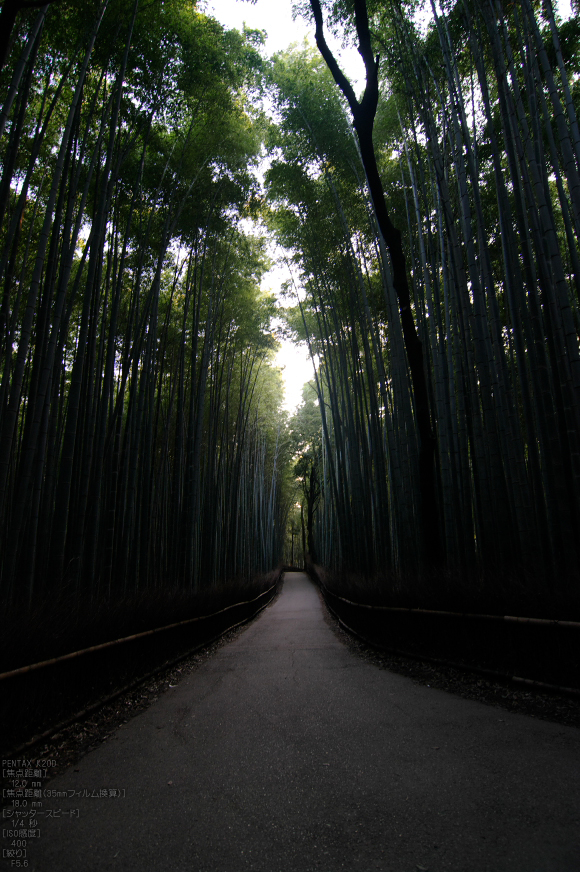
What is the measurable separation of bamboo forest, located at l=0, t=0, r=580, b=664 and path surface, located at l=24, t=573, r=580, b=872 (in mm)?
754

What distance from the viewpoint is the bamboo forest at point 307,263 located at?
2822mm

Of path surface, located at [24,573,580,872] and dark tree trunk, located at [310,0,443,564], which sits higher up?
dark tree trunk, located at [310,0,443,564]

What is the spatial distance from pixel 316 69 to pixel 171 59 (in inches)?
90.7

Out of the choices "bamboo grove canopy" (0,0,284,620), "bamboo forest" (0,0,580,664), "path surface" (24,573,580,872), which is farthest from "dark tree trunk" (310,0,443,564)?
"bamboo grove canopy" (0,0,284,620)

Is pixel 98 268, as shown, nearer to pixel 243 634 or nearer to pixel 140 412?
pixel 140 412

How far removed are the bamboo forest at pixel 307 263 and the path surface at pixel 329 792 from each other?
754 mm

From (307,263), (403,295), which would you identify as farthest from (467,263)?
(307,263)

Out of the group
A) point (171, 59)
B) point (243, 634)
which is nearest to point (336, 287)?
point (171, 59)

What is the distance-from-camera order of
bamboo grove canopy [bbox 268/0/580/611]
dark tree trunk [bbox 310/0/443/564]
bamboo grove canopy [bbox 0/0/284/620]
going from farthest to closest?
dark tree trunk [bbox 310/0/443/564], bamboo grove canopy [bbox 0/0/284/620], bamboo grove canopy [bbox 268/0/580/611]

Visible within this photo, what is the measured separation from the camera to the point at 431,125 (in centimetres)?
378

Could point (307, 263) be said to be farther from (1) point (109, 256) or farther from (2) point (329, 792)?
(2) point (329, 792)

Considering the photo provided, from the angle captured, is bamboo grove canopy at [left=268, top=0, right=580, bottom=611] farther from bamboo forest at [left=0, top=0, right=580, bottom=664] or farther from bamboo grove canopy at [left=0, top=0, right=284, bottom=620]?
bamboo grove canopy at [left=0, top=0, right=284, bottom=620]

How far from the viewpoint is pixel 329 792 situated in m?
1.35

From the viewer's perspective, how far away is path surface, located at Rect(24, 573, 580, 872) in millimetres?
1047
